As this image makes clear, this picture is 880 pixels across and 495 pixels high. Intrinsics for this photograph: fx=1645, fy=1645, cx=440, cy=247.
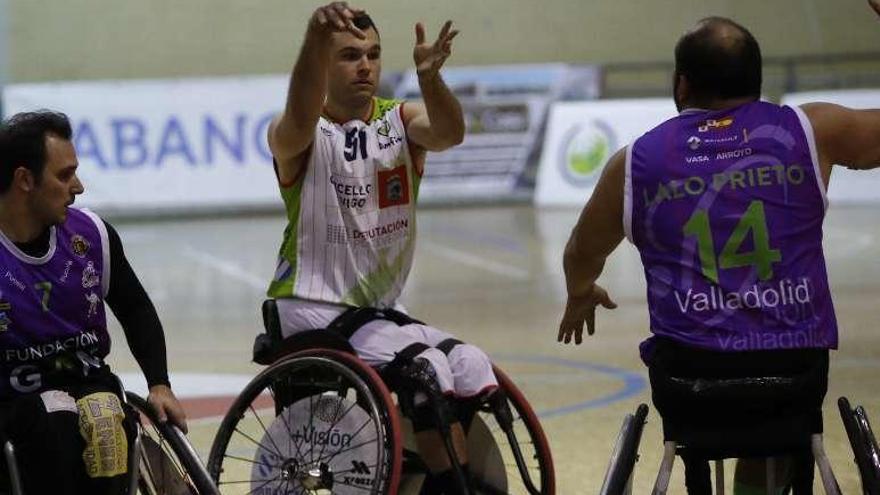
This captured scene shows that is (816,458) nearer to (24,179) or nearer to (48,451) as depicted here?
(48,451)

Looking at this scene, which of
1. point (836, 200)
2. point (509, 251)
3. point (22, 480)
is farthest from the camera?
point (836, 200)

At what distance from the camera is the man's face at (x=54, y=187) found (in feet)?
11.4

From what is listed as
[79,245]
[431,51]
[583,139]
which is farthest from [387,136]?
[583,139]

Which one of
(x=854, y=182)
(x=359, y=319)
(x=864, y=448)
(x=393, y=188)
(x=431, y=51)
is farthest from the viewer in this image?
(x=854, y=182)

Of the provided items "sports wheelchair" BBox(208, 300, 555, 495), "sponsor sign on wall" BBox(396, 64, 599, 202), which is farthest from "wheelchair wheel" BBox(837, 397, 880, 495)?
"sponsor sign on wall" BBox(396, 64, 599, 202)

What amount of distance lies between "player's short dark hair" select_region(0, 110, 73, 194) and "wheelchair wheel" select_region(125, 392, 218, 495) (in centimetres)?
53

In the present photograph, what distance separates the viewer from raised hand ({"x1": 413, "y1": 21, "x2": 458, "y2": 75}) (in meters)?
3.83

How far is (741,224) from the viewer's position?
121 inches

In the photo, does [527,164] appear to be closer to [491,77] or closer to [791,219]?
[491,77]

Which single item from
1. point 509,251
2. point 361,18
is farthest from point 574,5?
point 361,18

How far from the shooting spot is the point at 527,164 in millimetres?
16234

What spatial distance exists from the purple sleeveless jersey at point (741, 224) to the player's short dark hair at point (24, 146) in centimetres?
126

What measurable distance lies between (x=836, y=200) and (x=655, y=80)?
10.6 feet

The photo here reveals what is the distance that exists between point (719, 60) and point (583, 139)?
12386 mm
